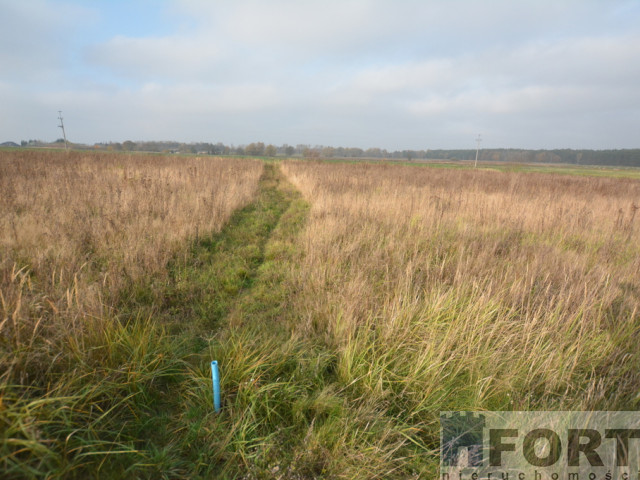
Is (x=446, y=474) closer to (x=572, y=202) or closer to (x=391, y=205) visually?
(x=391, y=205)

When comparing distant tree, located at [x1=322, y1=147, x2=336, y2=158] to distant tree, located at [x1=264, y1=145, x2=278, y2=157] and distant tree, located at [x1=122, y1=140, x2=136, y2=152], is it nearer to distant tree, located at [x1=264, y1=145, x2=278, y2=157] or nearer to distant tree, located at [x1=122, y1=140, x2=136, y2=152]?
distant tree, located at [x1=264, y1=145, x2=278, y2=157]

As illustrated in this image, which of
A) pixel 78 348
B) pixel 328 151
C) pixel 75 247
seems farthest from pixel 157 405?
pixel 328 151

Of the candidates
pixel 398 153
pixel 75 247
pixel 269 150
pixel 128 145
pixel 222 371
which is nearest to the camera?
pixel 222 371

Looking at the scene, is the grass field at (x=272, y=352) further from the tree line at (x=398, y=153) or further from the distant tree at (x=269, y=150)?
the distant tree at (x=269, y=150)

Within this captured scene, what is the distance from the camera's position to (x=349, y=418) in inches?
73.2

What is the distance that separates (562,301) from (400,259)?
194cm

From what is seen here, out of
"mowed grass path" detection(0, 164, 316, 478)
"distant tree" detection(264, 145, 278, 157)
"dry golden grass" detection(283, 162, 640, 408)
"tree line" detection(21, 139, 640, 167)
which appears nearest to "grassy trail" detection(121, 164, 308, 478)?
"mowed grass path" detection(0, 164, 316, 478)

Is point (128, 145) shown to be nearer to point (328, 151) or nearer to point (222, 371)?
point (328, 151)

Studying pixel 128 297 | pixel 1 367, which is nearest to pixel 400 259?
pixel 128 297

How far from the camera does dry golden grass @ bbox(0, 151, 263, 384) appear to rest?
6.00 ft

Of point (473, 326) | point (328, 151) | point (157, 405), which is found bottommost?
point (157, 405)

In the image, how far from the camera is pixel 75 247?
3920mm

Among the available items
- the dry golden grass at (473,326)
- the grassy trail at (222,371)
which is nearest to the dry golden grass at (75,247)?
the grassy trail at (222,371)

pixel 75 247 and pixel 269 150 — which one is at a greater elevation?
pixel 269 150
